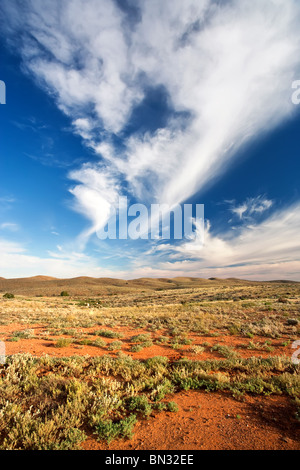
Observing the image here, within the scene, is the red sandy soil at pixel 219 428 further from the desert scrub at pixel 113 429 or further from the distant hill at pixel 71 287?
the distant hill at pixel 71 287

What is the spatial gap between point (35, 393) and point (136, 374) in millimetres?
2889

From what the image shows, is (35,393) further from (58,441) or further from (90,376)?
(58,441)

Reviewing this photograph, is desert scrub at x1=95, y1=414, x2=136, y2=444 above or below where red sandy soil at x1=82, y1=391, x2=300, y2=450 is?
above

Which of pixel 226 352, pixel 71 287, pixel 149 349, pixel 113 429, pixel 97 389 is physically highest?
pixel 113 429

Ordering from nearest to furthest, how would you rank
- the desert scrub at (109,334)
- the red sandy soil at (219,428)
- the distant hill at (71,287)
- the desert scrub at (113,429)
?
the red sandy soil at (219,428)
the desert scrub at (113,429)
the desert scrub at (109,334)
the distant hill at (71,287)

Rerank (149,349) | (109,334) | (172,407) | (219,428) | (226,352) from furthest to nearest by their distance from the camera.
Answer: (109,334), (149,349), (226,352), (172,407), (219,428)

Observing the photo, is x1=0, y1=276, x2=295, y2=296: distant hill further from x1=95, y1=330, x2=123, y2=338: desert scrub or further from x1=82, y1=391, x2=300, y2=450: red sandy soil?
x1=82, y1=391, x2=300, y2=450: red sandy soil

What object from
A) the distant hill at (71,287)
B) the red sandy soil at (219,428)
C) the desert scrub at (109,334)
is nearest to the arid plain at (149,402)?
the red sandy soil at (219,428)

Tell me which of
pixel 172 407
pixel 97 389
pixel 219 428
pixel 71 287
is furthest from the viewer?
pixel 71 287

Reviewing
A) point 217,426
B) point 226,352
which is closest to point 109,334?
point 226,352

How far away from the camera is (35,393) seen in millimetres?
5383

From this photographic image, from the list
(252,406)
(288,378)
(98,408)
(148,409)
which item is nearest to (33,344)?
(98,408)

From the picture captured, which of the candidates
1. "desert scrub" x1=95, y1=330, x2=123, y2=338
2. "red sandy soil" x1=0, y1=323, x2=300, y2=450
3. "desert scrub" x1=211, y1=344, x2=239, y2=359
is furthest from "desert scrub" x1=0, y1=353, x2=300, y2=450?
"desert scrub" x1=95, y1=330, x2=123, y2=338

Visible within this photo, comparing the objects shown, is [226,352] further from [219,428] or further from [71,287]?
[71,287]
